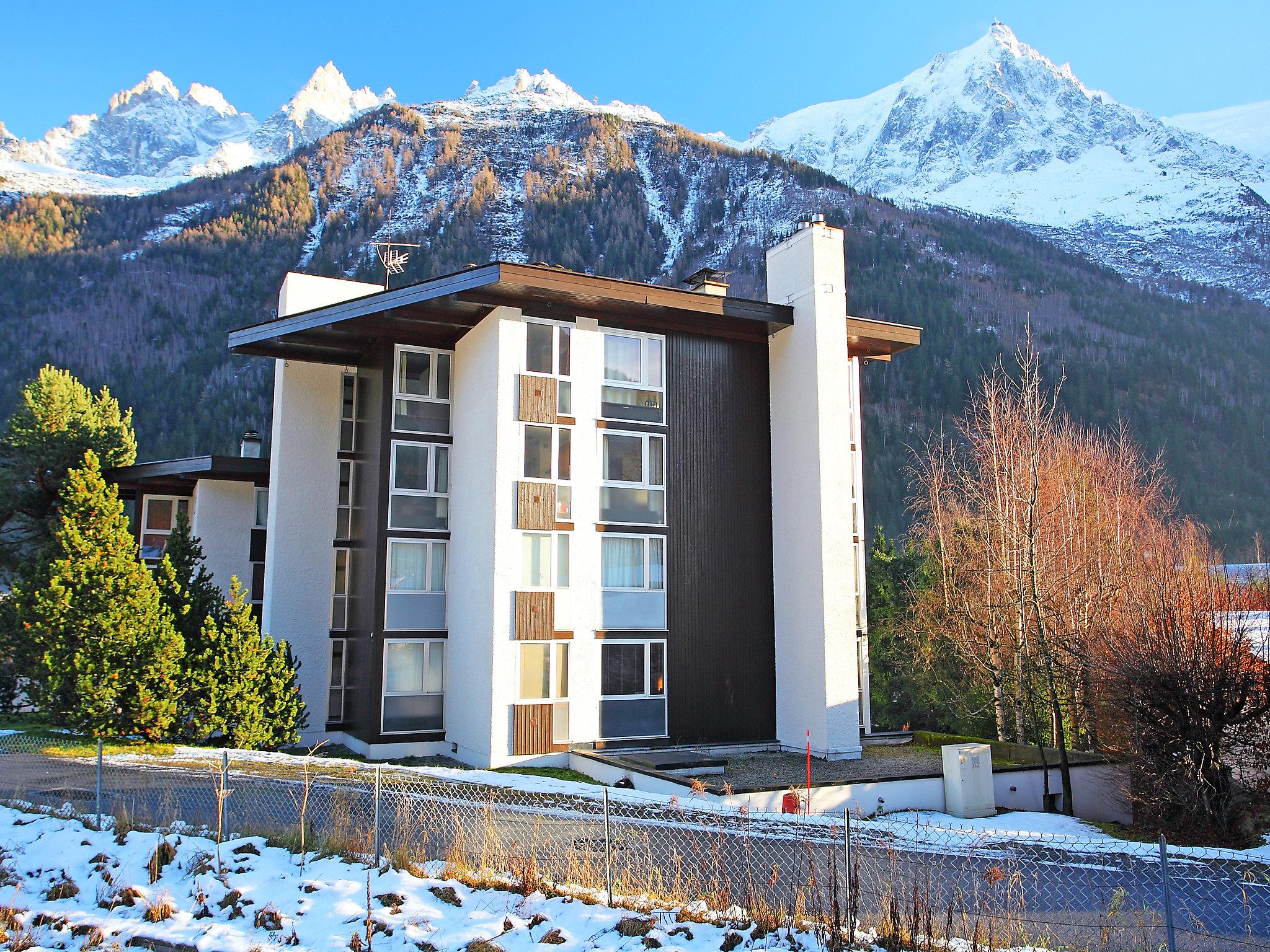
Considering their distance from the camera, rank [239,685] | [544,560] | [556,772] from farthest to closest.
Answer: [544,560], [239,685], [556,772]

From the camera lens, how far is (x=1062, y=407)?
256 ft

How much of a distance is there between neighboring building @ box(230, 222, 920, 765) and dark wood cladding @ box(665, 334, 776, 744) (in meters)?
0.04

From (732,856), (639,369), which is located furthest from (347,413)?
(732,856)

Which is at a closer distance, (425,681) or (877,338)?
(425,681)

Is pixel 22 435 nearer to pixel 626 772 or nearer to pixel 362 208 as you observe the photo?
pixel 626 772

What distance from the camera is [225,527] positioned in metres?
23.8

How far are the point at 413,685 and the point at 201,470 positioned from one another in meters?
8.28

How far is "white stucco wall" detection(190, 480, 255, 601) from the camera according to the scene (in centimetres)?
2361

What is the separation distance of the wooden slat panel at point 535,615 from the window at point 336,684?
5.84m

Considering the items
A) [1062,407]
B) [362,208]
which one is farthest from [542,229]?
[1062,407]

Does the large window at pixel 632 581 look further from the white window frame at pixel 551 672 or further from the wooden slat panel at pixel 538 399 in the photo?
the wooden slat panel at pixel 538 399

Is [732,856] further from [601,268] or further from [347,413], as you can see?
[601,268]

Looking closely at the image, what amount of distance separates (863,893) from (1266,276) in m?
156

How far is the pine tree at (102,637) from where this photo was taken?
54.3 feet
